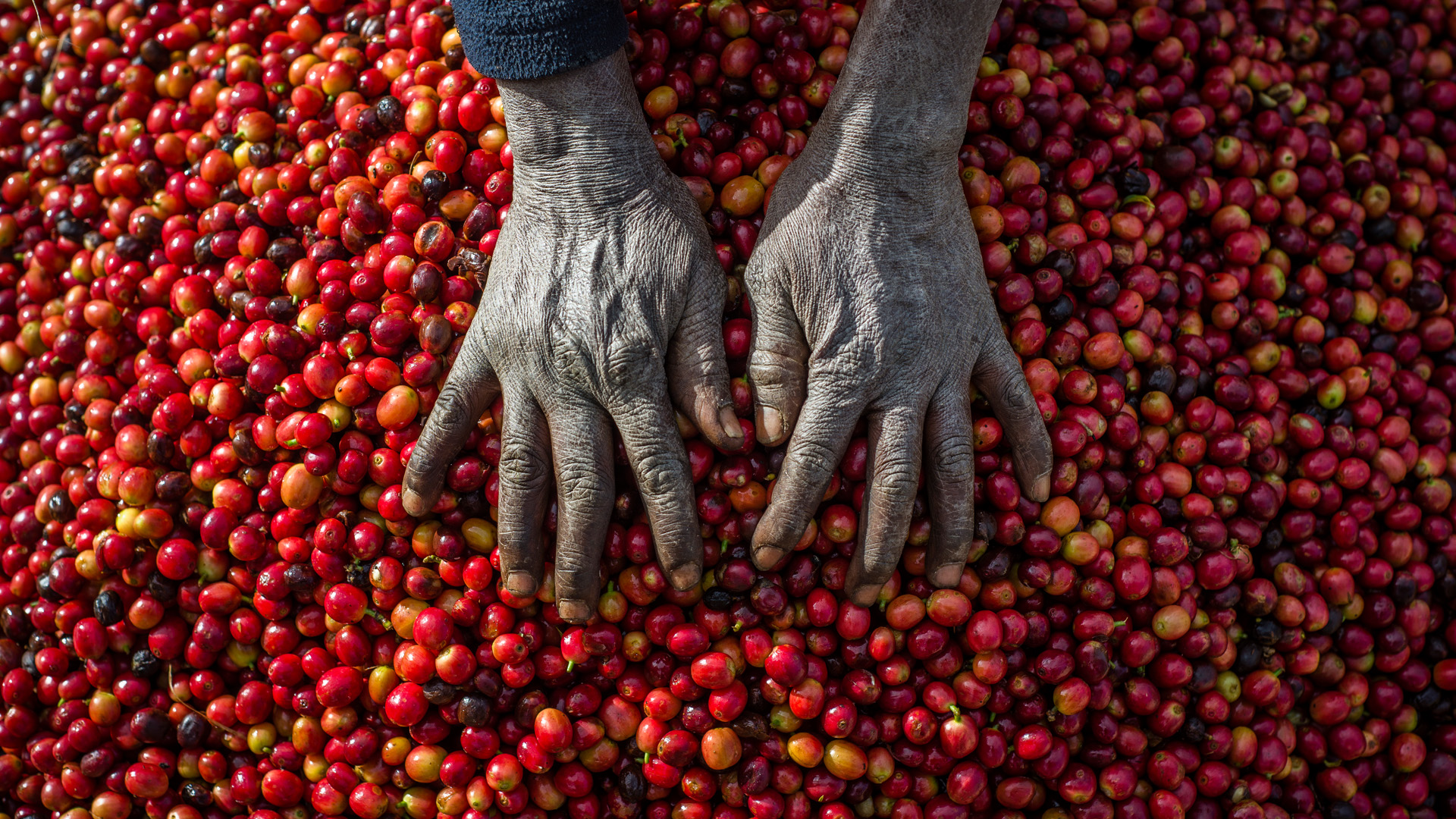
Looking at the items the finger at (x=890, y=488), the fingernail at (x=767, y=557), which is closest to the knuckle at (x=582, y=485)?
the fingernail at (x=767, y=557)

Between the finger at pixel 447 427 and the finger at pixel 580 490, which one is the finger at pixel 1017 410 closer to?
the finger at pixel 580 490

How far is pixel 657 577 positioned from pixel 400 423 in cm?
68

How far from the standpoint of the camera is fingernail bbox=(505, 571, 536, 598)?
1.95 metres

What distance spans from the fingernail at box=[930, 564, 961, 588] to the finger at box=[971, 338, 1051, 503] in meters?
0.26

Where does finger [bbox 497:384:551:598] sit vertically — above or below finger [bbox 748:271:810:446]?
below

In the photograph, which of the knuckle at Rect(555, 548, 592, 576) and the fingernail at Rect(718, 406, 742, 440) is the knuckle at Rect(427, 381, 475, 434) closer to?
the knuckle at Rect(555, 548, 592, 576)

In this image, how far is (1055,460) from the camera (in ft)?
6.70

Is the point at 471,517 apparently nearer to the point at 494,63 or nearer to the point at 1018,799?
the point at 494,63

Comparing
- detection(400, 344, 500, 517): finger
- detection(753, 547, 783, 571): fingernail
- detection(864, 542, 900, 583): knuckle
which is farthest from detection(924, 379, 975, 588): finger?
detection(400, 344, 500, 517): finger

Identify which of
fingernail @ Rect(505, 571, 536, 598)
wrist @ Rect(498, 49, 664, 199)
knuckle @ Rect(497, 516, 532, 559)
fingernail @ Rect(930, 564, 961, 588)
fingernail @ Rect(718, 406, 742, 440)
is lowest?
fingernail @ Rect(930, 564, 961, 588)

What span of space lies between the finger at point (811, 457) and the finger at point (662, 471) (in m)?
0.18

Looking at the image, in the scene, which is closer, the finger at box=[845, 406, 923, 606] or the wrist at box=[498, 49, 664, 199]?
the finger at box=[845, 406, 923, 606]

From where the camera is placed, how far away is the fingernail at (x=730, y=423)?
186 cm

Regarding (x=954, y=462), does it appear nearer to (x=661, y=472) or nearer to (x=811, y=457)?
(x=811, y=457)
